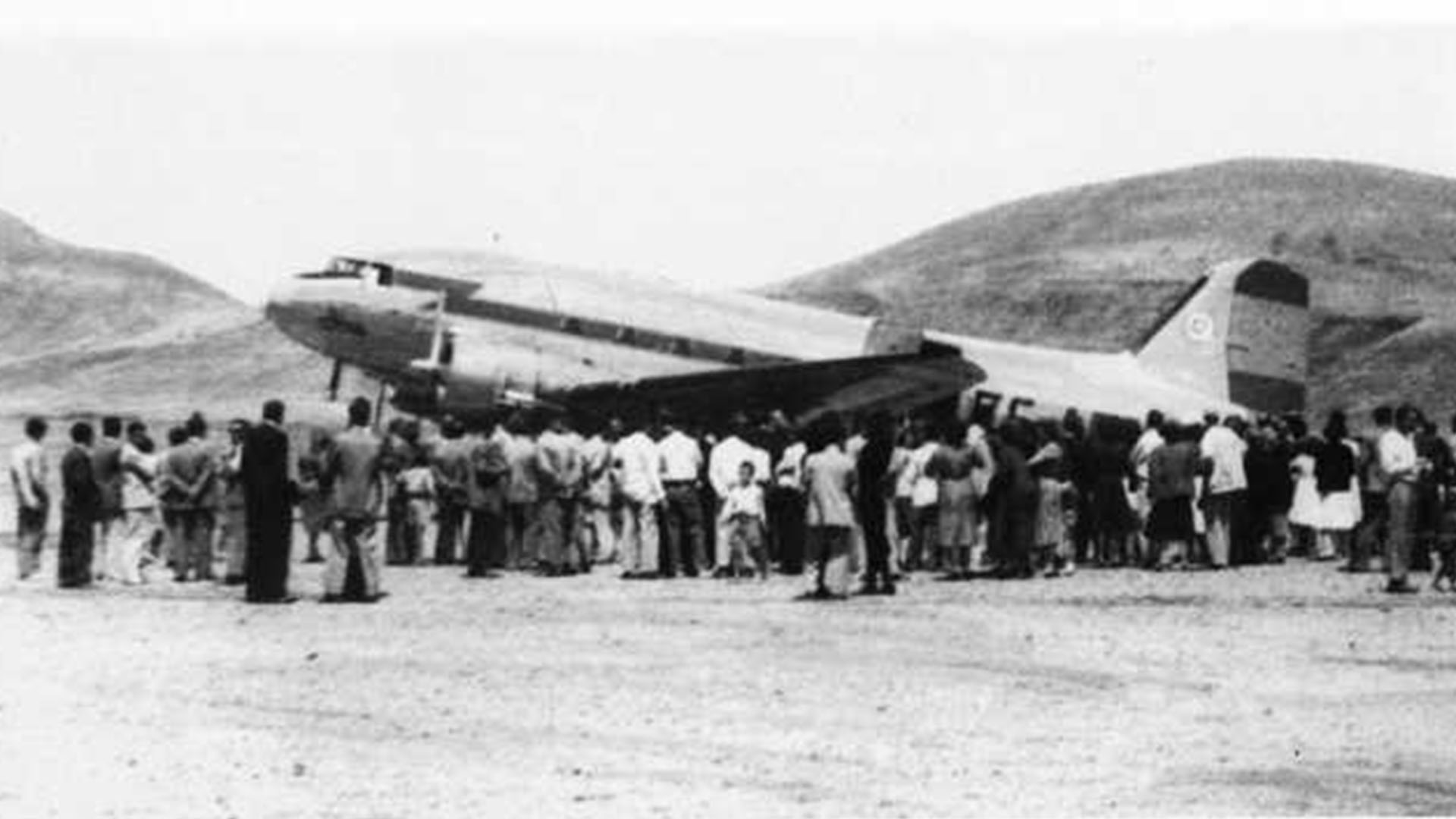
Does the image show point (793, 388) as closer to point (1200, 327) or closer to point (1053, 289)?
point (1200, 327)

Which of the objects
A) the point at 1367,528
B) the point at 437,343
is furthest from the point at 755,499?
the point at 437,343

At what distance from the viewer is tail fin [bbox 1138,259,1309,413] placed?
1241 inches

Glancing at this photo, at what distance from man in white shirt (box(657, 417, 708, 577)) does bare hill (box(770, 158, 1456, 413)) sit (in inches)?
1968

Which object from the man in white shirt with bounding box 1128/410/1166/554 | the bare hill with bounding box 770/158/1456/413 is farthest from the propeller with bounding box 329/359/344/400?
the bare hill with bounding box 770/158/1456/413

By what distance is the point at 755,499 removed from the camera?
65.1 ft

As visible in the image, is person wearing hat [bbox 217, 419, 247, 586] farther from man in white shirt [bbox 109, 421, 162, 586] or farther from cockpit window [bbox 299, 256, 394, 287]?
cockpit window [bbox 299, 256, 394, 287]

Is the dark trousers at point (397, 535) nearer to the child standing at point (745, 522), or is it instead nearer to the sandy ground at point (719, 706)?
the child standing at point (745, 522)

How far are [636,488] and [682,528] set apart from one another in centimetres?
65

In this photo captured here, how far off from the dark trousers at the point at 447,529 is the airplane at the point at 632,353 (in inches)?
156

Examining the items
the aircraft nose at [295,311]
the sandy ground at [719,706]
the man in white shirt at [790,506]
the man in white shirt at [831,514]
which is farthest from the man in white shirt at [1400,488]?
the aircraft nose at [295,311]

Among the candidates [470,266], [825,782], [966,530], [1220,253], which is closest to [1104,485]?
[966,530]

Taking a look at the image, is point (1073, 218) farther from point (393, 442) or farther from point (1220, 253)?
point (393, 442)

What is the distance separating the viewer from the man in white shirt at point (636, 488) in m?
20.0

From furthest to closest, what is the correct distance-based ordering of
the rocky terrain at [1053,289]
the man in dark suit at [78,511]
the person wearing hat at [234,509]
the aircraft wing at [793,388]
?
1. the rocky terrain at [1053,289]
2. the aircraft wing at [793,388]
3. the person wearing hat at [234,509]
4. the man in dark suit at [78,511]
